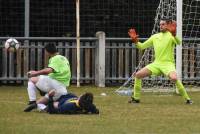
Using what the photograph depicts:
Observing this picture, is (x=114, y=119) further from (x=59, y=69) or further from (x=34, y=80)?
(x=34, y=80)

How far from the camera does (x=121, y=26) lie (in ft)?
85.5

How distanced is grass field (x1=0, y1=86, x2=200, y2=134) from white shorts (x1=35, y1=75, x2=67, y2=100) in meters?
0.50

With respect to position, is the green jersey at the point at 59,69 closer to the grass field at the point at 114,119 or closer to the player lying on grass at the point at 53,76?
the player lying on grass at the point at 53,76

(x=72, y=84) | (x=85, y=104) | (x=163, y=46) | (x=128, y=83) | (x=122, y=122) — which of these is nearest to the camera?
(x=122, y=122)

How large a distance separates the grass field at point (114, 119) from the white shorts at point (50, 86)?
504 mm

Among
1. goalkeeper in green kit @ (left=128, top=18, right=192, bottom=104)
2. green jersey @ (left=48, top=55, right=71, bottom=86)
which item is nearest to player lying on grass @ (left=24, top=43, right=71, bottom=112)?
green jersey @ (left=48, top=55, right=71, bottom=86)

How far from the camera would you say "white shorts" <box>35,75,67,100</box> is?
15.2 meters

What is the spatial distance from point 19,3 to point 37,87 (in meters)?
10.2

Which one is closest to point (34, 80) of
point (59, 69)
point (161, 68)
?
point (59, 69)

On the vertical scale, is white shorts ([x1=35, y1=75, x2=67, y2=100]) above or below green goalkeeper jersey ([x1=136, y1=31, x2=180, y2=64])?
below

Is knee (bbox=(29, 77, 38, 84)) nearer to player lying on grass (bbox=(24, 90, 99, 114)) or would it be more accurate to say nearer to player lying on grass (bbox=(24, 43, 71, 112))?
player lying on grass (bbox=(24, 43, 71, 112))

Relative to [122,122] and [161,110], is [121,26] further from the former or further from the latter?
[122,122]

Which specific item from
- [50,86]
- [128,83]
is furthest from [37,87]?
[128,83]

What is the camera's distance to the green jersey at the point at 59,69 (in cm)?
1523
